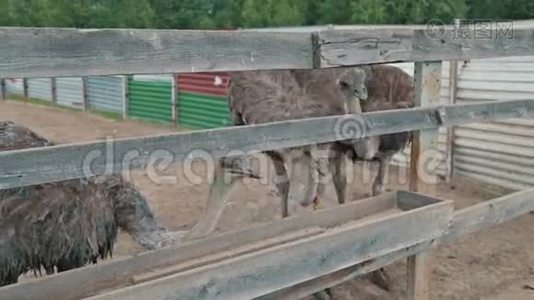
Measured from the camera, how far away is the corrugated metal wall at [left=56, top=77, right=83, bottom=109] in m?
12.9

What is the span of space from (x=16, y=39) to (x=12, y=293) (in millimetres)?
794

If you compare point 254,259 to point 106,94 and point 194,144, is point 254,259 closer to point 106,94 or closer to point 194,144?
point 194,144

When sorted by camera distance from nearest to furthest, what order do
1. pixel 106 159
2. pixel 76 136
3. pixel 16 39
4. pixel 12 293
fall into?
pixel 16 39
pixel 106 159
pixel 12 293
pixel 76 136

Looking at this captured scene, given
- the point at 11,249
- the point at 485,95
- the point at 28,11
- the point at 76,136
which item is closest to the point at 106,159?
the point at 11,249

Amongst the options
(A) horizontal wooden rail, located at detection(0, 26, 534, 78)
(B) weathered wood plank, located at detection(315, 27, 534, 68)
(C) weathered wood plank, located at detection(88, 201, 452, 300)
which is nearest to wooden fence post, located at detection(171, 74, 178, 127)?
(B) weathered wood plank, located at detection(315, 27, 534, 68)

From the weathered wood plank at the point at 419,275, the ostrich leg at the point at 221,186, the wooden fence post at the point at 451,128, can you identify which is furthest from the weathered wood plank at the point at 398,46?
the wooden fence post at the point at 451,128

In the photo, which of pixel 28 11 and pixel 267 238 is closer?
pixel 267 238

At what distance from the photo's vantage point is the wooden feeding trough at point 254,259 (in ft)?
6.48

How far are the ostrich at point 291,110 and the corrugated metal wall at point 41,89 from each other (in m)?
10.4

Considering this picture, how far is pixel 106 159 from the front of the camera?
184cm

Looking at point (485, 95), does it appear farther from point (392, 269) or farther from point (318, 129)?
point (318, 129)

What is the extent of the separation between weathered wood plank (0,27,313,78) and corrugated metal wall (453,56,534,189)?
4.13 metres

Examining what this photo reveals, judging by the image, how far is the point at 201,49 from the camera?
197 centimetres

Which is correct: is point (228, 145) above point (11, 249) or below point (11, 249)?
above
